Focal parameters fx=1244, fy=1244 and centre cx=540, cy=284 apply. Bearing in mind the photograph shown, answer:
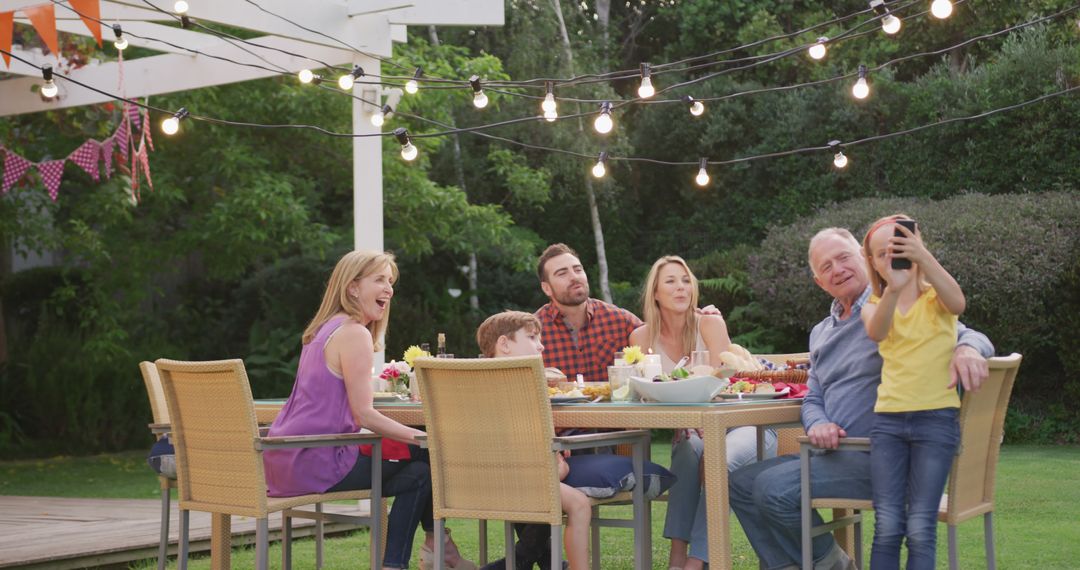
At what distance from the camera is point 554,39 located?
15.5 meters

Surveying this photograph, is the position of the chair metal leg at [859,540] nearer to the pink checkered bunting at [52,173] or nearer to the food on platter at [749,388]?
the food on platter at [749,388]

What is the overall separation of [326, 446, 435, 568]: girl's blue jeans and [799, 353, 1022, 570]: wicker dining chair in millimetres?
1336

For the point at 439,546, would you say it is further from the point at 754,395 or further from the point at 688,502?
the point at 754,395

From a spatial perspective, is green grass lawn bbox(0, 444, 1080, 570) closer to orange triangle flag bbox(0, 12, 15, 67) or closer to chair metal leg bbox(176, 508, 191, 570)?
chair metal leg bbox(176, 508, 191, 570)

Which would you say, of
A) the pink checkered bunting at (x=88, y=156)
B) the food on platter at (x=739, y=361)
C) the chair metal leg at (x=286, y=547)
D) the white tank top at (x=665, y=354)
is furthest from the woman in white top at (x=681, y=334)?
the pink checkered bunting at (x=88, y=156)

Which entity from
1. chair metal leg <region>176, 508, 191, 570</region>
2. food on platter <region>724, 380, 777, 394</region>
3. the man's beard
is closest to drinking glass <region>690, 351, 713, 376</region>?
food on platter <region>724, 380, 777, 394</region>

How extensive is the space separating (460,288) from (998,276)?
663 cm

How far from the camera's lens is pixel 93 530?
6.15 meters

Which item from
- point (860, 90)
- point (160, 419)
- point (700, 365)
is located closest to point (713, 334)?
point (700, 365)

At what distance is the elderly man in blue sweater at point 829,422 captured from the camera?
3.71m

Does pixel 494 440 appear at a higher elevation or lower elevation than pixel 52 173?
lower

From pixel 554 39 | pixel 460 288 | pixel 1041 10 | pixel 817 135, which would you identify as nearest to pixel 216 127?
pixel 460 288

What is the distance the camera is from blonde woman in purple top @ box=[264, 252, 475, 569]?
13.5ft

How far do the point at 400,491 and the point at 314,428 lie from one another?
1.28 ft
